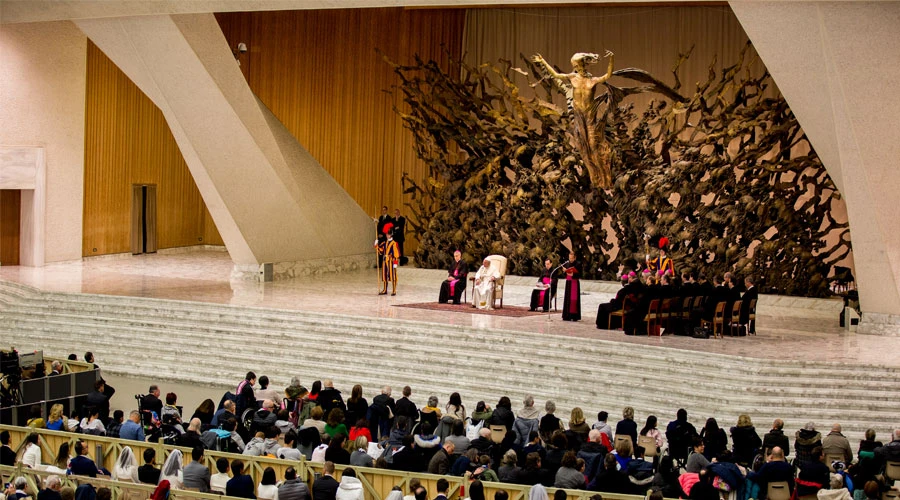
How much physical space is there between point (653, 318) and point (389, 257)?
211 inches

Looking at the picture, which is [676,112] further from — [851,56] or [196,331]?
[196,331]

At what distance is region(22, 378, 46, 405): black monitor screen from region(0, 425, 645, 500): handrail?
2225mm

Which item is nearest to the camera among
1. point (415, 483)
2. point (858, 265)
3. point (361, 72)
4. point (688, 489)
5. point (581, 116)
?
point (415, 483)

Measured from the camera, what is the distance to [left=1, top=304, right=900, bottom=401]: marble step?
1310 cm

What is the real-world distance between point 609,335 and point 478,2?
491 cm

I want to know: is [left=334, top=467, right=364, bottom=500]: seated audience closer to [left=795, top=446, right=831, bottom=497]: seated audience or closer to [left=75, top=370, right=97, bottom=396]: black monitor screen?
[left=795, top=446, right=831, bottom=497]: seated audience

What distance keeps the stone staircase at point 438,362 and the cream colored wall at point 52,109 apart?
378 cm

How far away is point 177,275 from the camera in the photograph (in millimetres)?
21047

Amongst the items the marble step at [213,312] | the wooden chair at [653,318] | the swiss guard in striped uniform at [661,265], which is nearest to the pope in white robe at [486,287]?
the marble step at [213,312]

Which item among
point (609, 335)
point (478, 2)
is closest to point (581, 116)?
point (478, 2)

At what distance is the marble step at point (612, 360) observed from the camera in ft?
43.0

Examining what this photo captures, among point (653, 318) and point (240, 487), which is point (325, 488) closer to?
point (240, 487)

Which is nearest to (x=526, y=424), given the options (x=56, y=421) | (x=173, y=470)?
(x=173, y=470)

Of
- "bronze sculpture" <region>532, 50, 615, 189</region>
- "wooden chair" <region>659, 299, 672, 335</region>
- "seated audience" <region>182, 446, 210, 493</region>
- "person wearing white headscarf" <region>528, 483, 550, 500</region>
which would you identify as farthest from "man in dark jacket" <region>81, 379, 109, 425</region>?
"bronze sculpture" <region>532, 50, 615, 189</region>
